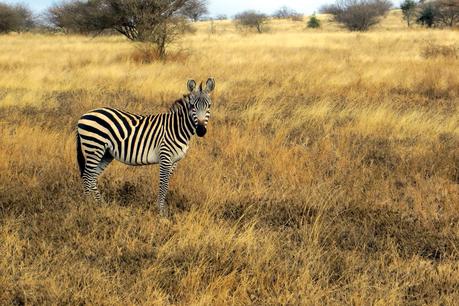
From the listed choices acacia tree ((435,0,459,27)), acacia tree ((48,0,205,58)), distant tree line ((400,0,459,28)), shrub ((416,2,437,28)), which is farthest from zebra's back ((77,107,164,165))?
shrub ((416,2,437,28))

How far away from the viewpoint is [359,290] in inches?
124

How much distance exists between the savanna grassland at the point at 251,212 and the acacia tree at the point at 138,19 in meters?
8.63

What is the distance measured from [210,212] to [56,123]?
458 cm

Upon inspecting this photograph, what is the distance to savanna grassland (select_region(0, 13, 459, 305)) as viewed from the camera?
315 cm

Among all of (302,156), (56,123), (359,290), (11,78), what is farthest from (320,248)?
(11,78)

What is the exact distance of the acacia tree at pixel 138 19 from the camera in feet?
56.8

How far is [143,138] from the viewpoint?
4.34 m

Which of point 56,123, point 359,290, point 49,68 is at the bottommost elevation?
point 359,290

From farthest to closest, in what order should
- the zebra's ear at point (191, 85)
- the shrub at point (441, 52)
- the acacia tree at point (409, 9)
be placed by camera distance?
the acacia tree at point (409, 9), the shrub at point (441, 52), the zebra's ear at point (191, 85)

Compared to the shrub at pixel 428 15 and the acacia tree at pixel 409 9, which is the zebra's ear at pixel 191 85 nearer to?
the shrub at pixel 428 15

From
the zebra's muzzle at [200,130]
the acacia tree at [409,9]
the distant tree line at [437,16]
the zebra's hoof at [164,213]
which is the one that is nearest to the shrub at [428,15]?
the distant tree line at [437,16]

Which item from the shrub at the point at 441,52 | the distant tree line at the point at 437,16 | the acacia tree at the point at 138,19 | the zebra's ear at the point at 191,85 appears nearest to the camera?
the zebra's ear at the point at 191,85

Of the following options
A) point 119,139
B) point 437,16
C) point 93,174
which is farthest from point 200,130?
point 437,16

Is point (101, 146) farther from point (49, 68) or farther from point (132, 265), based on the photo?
point (49, 68)
